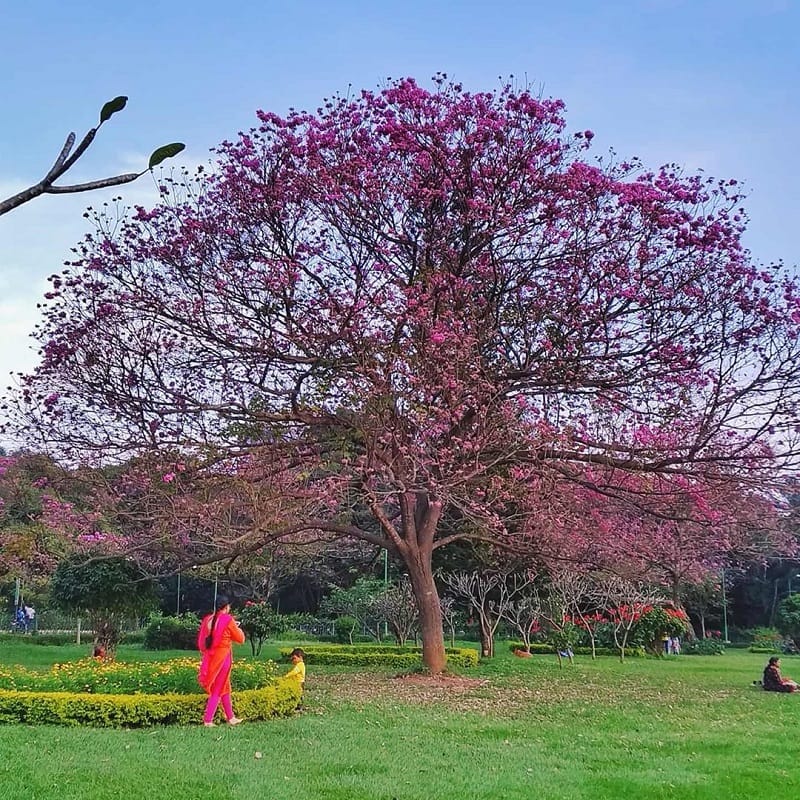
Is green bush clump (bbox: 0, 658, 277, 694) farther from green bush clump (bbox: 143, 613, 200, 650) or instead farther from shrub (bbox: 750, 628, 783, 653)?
shrub (bbox: 750, 628, 783, 653)

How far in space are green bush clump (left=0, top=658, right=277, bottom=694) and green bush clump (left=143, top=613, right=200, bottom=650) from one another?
37.6ft

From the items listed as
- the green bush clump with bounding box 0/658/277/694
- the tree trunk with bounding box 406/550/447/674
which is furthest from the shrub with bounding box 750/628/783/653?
the green bush clump with bounding box 0/658/277/694

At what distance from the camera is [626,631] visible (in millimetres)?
19828

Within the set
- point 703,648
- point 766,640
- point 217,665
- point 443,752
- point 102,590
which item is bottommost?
point 766,640

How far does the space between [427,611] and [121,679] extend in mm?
5446

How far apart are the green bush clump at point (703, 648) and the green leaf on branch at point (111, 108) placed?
2555 cm

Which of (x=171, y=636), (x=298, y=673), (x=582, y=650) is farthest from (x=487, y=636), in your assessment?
(x=298, y=673)

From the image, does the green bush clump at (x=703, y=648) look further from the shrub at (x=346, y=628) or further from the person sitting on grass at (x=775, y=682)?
the person sitting on grass at (x=775, y=682)

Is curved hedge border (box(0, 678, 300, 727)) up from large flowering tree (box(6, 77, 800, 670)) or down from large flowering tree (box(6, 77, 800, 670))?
down

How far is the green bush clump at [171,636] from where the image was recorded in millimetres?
20734

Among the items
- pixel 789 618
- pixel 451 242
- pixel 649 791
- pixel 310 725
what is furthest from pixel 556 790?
pixel 789 618

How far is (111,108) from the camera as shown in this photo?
1.30m

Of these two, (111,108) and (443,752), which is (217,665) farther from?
(111,108)

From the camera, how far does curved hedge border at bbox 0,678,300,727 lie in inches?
317
